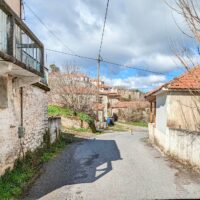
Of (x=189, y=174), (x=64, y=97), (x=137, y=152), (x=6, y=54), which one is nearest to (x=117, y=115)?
(x=64, y=97)

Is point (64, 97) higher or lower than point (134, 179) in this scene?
higher

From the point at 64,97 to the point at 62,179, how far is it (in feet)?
93.7

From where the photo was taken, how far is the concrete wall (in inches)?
379

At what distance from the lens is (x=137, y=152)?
17.1m

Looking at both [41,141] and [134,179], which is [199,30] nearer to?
[134,179]

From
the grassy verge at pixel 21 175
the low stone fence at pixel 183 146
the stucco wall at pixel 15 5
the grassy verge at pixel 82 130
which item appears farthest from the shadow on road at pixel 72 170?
the grassy verge at pixel 82 130

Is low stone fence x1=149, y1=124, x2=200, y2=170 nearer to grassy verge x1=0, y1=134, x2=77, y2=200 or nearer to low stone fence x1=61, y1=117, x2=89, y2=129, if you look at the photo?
grassy verge x1=0, y1=134, x2=77, y2=200

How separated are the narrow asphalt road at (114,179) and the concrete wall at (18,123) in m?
1.17

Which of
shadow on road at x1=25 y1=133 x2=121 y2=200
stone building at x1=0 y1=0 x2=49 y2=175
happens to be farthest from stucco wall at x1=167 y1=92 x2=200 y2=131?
stone building at x1=0 y1=0 x2=49 y2=175

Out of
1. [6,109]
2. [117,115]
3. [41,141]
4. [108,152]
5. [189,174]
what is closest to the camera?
[6,109]

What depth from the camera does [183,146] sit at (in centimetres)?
1334

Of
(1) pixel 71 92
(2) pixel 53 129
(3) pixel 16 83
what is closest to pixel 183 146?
(3) pixel 16 83

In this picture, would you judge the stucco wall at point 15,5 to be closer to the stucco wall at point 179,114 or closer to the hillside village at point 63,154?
the hillside village at point 63,154

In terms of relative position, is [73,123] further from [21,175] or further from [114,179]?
[21,175]
